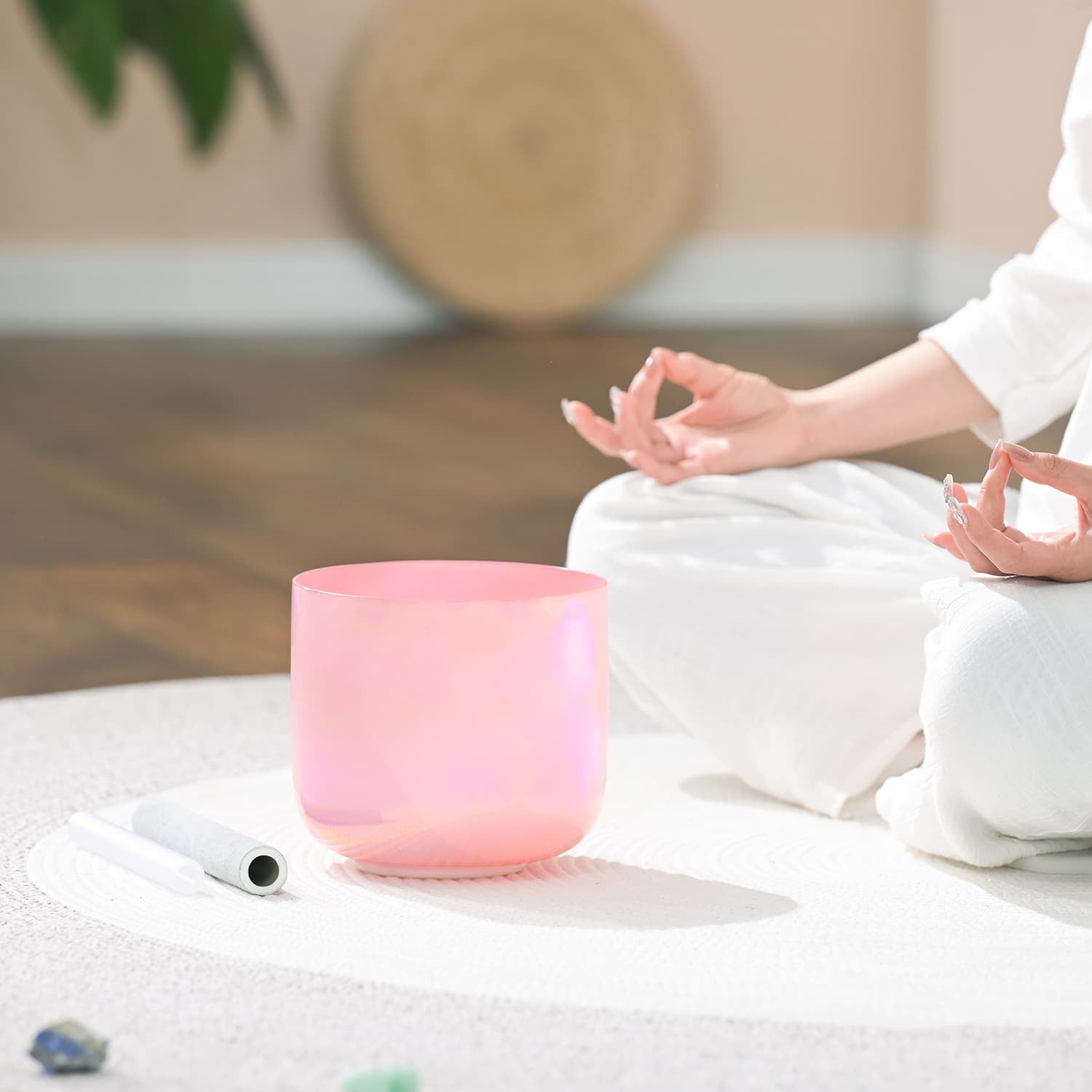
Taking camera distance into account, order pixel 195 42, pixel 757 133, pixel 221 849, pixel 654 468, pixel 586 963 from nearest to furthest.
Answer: pixel 586 963 → pixel 221 849 → pixel 654 468 → pixel 195 42 → pixel 757 133

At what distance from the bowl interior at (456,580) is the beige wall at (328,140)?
3.27 metres

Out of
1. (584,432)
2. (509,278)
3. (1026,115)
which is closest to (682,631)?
(584,432)

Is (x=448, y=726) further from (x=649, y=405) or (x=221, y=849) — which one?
(x=649, y=405)

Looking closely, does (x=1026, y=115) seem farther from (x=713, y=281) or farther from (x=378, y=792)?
(x=378, y=792)

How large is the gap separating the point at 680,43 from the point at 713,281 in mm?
555

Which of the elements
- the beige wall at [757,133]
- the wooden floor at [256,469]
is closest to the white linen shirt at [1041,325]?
the wooden floor at [256,469]

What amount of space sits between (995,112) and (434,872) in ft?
10.9

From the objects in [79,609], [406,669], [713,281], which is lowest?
[713,281]

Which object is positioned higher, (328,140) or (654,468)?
(654,468)

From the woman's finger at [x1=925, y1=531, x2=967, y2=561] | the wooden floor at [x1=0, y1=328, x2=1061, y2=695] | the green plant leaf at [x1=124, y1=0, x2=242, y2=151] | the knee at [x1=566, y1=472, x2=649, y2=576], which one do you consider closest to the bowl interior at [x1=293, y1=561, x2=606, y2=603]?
the knee at [x1=566, y1=472, x2=649, y2=576]

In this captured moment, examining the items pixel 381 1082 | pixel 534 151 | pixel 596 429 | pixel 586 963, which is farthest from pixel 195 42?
pixel 381 1082

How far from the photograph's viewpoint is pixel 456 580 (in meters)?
1.06

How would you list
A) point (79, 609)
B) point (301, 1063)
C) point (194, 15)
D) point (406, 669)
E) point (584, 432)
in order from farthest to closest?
point (194, 15)
point (79, 609)
point (584, 432)
point (406, 669)
point (301, 1063)

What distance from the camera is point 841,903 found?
926mm
